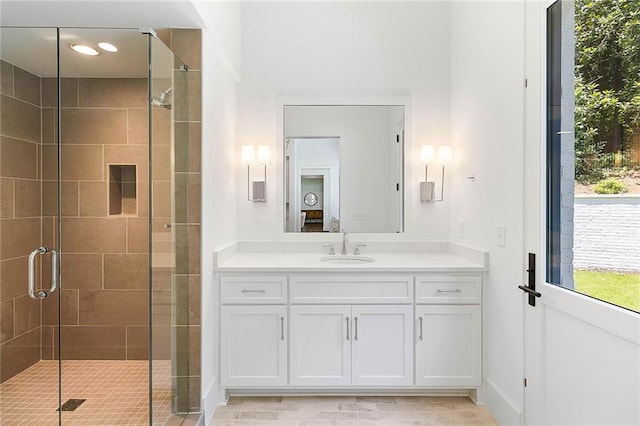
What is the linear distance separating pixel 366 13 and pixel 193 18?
1.60 m

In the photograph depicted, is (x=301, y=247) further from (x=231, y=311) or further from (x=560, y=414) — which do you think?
(x=560, y=414)

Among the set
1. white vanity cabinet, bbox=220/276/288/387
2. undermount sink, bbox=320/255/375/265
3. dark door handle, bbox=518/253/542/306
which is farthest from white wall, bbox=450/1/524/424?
white vanity cabinet, bbox=220/276/288/387

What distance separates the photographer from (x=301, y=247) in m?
3.16

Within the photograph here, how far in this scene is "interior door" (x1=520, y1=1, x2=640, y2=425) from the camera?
139 centimetres

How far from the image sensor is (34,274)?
1.91 meters

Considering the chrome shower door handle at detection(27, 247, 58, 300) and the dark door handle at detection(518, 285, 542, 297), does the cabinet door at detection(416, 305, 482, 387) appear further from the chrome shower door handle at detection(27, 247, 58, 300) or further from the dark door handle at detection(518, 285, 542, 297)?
the chrome shower door handle at detection(27, 247, 58, 300)

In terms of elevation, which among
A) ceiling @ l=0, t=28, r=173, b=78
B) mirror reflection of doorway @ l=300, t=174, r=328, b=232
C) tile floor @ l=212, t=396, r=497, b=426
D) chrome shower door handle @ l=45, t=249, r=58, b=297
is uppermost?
ceiling @ l=0, t=28, r=173, b=78

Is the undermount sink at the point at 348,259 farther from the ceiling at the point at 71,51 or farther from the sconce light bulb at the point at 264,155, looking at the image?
the ceiling at the point at 71,51

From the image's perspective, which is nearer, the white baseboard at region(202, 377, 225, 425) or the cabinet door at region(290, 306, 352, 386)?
the white baseboard at region(202, 377, 225, 425)

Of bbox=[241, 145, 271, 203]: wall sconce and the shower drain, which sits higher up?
bbox=[241, 145, 271, 203]: wall sconce

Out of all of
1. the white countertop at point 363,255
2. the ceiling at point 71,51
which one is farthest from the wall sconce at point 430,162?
the ceiling at point 71,51

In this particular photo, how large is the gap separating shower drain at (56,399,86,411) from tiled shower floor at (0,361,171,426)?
2 centimetres

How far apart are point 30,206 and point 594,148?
2.55 meters

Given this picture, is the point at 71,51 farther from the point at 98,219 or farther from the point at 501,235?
the point at 501,235
